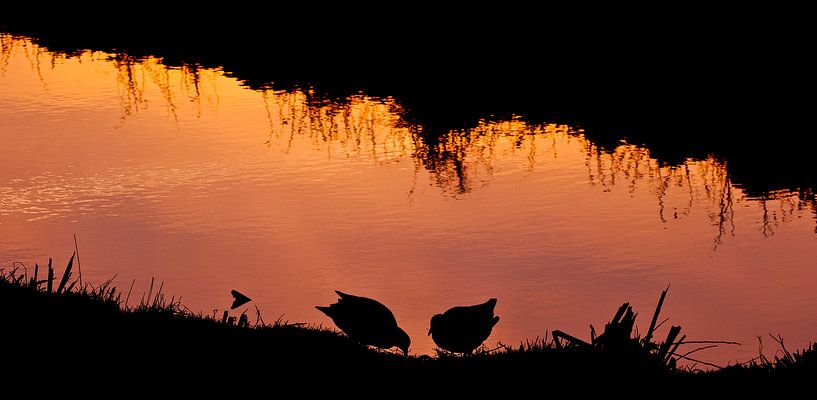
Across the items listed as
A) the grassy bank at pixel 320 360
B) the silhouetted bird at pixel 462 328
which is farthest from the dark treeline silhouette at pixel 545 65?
the silhouetted bird at pixel 462 328

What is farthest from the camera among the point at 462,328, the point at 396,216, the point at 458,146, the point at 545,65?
the point at 545,65

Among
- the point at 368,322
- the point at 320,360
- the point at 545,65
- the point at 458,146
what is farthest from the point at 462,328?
the point at 545,65

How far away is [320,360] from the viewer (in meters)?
3.71

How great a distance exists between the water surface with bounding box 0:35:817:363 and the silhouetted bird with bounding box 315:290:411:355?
1613mm

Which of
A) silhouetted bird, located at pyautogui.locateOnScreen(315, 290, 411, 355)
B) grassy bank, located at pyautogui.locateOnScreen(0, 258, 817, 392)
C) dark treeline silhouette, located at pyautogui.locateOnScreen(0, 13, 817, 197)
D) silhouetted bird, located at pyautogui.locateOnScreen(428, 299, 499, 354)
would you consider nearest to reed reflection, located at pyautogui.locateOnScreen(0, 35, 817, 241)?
dark treeline silhouette, located at pyautogui.locateOnScreen(0, 13, 817, 197)

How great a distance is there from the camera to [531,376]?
358 cm

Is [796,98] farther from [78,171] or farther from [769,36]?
[78,171]

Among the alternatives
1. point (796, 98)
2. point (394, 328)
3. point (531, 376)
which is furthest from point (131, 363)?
point (796, 98)

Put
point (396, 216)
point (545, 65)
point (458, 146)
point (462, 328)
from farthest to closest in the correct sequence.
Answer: point (545, 65), point (458, 146), point (396, 216), point (462, 328)

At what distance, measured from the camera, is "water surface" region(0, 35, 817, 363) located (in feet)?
20.8

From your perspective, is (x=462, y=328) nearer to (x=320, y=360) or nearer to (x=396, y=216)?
(x=320, y=360)

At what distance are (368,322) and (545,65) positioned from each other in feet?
31.9

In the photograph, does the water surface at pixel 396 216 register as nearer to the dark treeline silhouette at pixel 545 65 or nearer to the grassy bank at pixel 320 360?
the dark treeline silhouette at pixel 545 65

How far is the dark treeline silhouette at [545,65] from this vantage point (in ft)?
33.1
